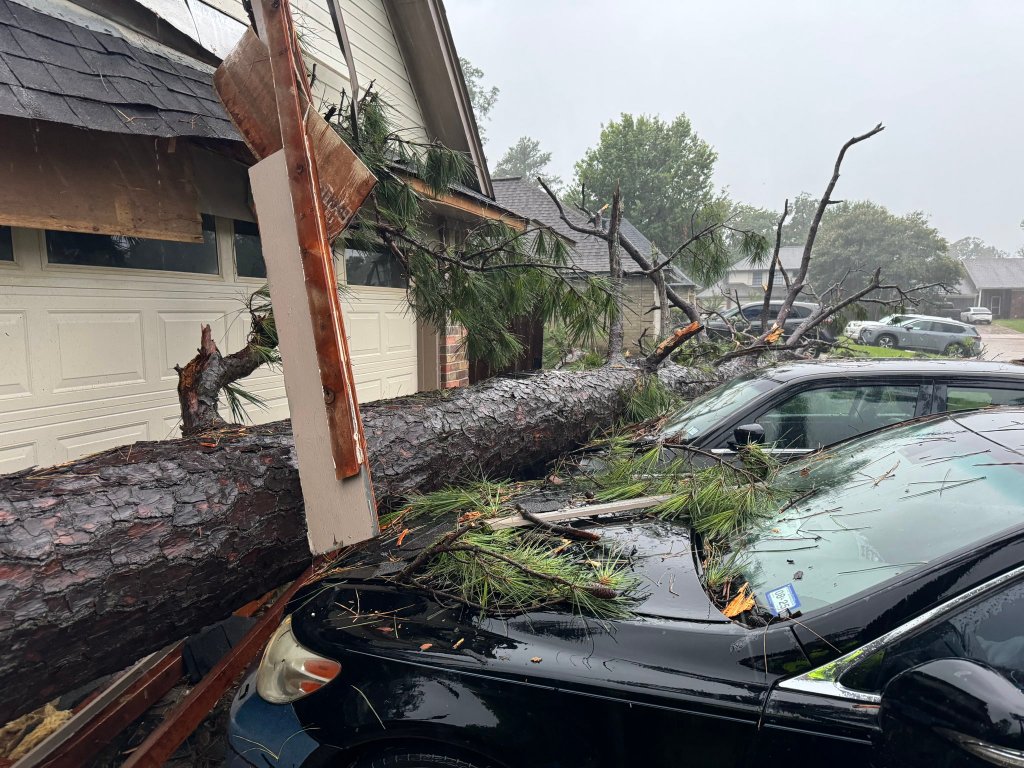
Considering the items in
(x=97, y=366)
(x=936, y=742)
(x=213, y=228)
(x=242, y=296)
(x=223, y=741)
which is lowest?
(x=223, y=741)

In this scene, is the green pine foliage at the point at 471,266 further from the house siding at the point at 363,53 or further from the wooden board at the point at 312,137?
the house siding at the point at 363,53

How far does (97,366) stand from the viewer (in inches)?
147

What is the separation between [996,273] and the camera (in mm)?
53344

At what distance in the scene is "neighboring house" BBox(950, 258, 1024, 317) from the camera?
50062mm

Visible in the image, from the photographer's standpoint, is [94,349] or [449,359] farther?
[449,359]

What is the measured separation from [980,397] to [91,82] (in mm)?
5035

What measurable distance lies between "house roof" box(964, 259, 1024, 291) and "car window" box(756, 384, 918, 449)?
61.4 metres

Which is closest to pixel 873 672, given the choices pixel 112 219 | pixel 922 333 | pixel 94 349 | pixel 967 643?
pixel 967 643

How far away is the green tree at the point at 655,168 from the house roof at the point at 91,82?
40954 mm

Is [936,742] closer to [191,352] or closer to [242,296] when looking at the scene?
[191,352]

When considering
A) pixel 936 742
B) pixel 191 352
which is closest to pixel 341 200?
pixel 936 742

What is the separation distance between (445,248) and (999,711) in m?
3.60

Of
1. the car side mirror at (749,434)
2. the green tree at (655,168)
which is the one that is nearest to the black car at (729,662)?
the car side mirror at (749,434)

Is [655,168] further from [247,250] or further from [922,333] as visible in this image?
[247,250]
